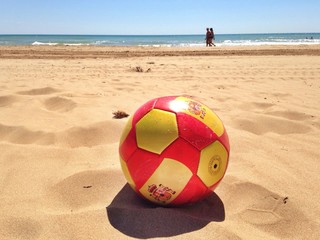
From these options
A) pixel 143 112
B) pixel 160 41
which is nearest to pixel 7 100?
pixel 143 112

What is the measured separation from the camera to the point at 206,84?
20.2ft

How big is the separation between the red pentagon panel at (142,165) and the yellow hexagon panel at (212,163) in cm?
28

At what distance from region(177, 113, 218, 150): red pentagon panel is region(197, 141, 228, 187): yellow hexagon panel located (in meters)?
0.04

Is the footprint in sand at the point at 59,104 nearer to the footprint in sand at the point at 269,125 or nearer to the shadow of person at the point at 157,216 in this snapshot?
the footprint in sand at the point at 269,125

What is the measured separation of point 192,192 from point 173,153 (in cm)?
29

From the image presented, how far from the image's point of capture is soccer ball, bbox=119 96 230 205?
6.31 ft

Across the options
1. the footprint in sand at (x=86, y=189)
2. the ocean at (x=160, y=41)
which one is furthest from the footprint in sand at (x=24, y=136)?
the ocean at (x=160, y=41)

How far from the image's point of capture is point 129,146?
6.72 ft

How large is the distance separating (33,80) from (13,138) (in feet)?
11.1

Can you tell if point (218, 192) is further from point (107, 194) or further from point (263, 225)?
point (107, 194)

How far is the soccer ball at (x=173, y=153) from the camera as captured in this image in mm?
1922

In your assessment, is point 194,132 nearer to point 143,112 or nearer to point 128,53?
point 143,112

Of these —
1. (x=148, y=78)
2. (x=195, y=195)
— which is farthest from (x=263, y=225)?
(x=148, y=78)

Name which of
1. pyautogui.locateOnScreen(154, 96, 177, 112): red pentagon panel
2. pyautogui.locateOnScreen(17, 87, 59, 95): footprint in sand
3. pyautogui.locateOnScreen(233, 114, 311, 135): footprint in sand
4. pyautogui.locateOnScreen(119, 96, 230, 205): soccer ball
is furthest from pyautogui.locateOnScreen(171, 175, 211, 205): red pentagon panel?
pyautogui.locateOnScreen(17, 87, 59, 95): footprint in sand
